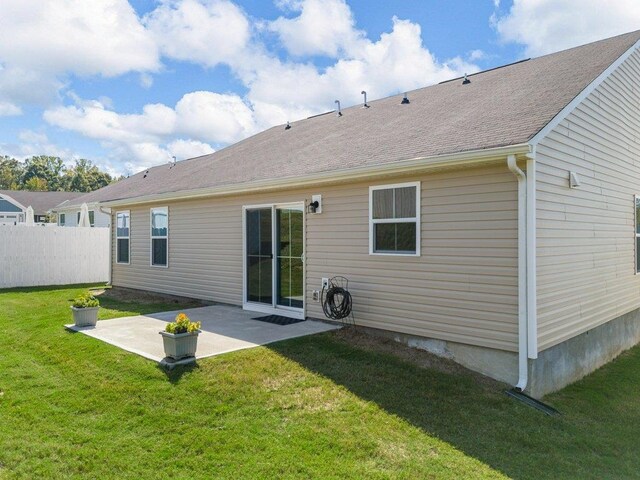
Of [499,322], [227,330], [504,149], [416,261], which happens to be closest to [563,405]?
[499,322]

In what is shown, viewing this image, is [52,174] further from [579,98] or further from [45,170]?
[579,98]

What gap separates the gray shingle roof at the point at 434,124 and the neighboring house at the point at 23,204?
27.3m

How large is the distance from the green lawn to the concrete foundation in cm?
23

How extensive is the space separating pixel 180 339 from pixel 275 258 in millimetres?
3357

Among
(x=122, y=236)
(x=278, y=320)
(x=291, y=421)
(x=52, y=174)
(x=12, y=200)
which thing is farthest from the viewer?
(x=52, y=174)

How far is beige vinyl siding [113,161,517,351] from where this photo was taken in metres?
5.23

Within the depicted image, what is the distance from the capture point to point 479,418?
4.35m

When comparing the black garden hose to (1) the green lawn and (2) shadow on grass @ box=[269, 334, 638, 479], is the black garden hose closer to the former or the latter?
(1) the green lawn

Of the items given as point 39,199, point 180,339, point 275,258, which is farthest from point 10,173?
point 180,339

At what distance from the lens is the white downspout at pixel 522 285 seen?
196 inches

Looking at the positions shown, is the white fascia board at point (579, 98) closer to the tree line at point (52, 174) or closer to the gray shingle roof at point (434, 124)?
the gray shingle roof at point (434, 124)

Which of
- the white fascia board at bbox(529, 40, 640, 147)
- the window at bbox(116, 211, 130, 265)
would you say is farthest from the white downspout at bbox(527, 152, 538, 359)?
the window at bbox(116, 211, 130, 265)

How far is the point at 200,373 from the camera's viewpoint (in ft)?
16.1

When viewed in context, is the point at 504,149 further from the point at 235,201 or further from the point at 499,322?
the point at 235,201
